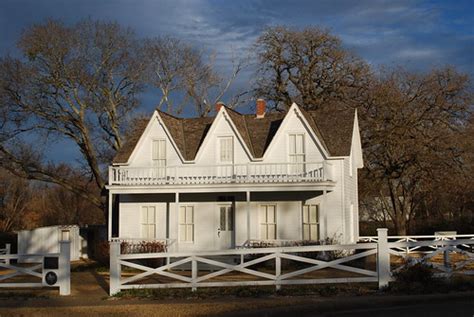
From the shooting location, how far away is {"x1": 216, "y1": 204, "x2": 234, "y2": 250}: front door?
28.9 metres

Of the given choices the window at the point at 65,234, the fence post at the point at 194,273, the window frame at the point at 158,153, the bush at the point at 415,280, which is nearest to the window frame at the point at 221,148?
the window frame at the point at 158,153

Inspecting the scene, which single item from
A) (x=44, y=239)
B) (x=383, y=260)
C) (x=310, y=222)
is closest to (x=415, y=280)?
(x=383, y=260)

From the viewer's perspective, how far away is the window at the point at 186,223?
96.4 feet

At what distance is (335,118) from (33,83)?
1863cm

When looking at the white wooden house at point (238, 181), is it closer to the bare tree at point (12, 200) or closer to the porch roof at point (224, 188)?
the porch roof at point (224, 188)

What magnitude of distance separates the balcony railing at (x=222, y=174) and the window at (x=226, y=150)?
1.84ft

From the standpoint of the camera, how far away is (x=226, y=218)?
29.2 metres

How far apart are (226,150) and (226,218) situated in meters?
3.08

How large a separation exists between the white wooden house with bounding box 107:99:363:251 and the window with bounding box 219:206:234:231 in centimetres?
4

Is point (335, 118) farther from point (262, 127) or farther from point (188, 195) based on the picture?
point (188, 195)

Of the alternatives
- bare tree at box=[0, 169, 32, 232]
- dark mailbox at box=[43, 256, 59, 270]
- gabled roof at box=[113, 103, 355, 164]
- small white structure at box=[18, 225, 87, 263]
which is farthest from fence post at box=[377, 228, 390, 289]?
bare tree at box=[0, 169, 32, 232]

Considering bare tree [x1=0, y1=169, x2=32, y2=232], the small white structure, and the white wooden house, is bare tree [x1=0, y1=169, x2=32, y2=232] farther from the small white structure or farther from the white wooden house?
the white wooden house

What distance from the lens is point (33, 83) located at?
38.5m

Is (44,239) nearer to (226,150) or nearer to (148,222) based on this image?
(148,222)
